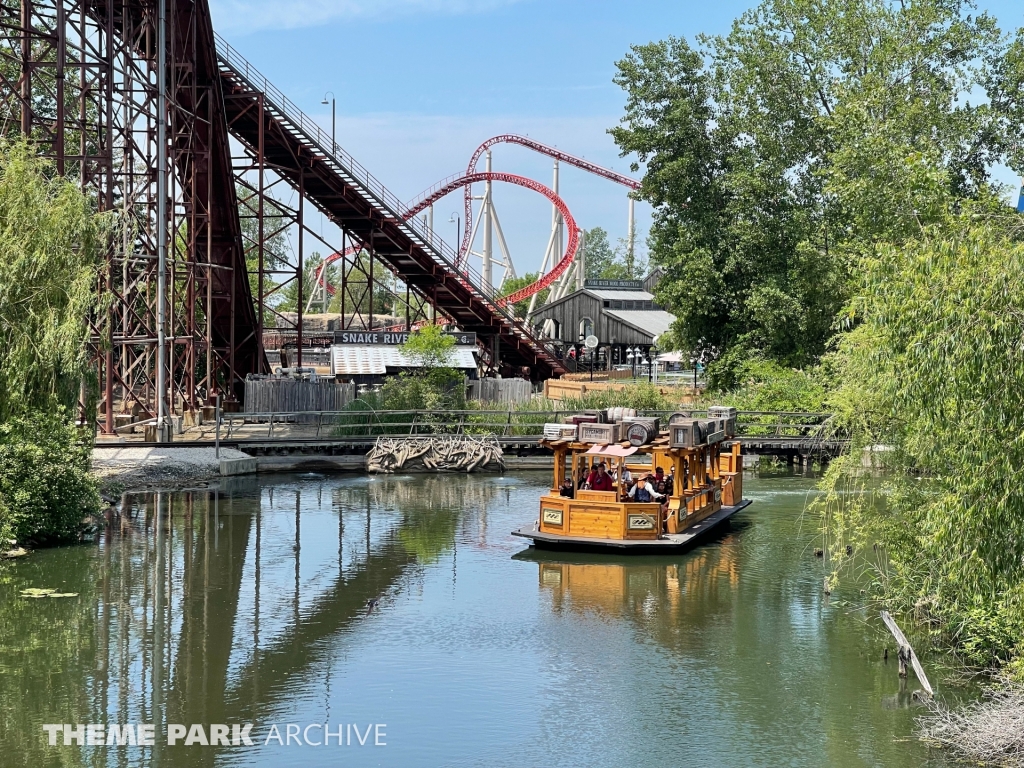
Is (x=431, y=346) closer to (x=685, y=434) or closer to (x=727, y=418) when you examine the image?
(x=727, y=418)

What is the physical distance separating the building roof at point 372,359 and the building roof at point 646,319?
80.3 ft

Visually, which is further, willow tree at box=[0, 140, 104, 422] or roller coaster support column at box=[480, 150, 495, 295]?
roller coaster support column at box=[480, 150, 495, 295]

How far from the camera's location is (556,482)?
83.0 ft

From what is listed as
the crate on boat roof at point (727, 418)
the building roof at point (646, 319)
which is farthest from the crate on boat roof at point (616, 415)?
the building roof at point (646, 319)

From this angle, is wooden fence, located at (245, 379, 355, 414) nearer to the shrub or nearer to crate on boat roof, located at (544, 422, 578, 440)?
the shrub

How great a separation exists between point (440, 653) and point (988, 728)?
7.50m

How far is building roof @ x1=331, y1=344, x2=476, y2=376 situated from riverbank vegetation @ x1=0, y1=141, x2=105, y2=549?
68.9 feet

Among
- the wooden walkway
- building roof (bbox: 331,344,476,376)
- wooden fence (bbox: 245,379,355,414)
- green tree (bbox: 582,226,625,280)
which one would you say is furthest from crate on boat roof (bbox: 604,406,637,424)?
green tree (bbox: 582,226,625,280)

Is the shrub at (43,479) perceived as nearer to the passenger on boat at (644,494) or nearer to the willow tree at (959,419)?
the passenger on boat at (644,494)

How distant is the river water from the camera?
13953mm

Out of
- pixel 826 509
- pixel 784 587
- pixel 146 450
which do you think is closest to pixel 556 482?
pixel 784 587

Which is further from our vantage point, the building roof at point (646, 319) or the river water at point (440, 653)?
the building roof at point (646, 319)

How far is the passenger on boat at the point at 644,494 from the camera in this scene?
24.3 meters

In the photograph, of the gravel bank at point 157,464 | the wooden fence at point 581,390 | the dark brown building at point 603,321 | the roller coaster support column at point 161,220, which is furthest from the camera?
the dark brown building at point 603,321
